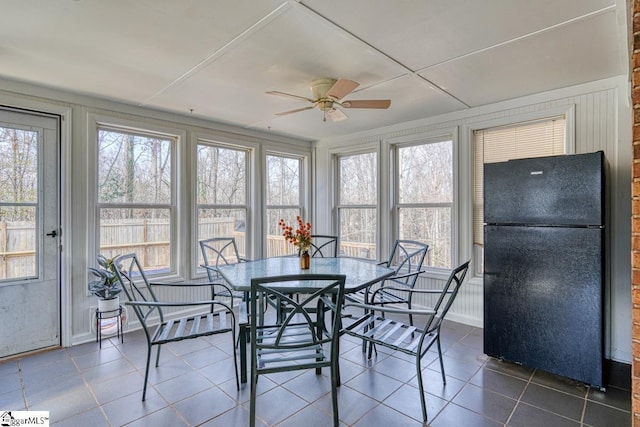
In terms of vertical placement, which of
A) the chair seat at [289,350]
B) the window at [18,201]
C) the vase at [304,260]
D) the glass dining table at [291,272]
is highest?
the window at [18,201]

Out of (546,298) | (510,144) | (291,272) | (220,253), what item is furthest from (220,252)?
(510,144)

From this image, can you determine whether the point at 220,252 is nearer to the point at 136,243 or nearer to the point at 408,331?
the point at 136,243

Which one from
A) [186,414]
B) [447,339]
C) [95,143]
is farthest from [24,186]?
[447,339]

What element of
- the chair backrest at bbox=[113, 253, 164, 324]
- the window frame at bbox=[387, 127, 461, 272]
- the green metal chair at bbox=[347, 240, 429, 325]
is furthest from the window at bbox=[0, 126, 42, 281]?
the window frame at bbox=[387, 127, 461, 272]

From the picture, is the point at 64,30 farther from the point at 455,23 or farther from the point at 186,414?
the point at 186,414

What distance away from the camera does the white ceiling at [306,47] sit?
5.95 ft

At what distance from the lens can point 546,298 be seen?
249cm

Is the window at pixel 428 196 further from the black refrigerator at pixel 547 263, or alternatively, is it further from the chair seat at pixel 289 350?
the chair seat at pixel 289 350

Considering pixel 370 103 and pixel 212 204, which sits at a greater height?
pixel 370 103

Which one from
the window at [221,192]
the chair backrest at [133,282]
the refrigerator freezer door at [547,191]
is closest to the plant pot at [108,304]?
the chair backrest at [133,282]

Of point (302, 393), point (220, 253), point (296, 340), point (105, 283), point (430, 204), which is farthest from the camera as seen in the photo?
point (430, 204)

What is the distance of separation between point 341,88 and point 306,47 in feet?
1.23

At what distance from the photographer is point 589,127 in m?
2.90

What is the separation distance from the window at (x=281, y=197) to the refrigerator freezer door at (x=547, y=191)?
2.87 metres
